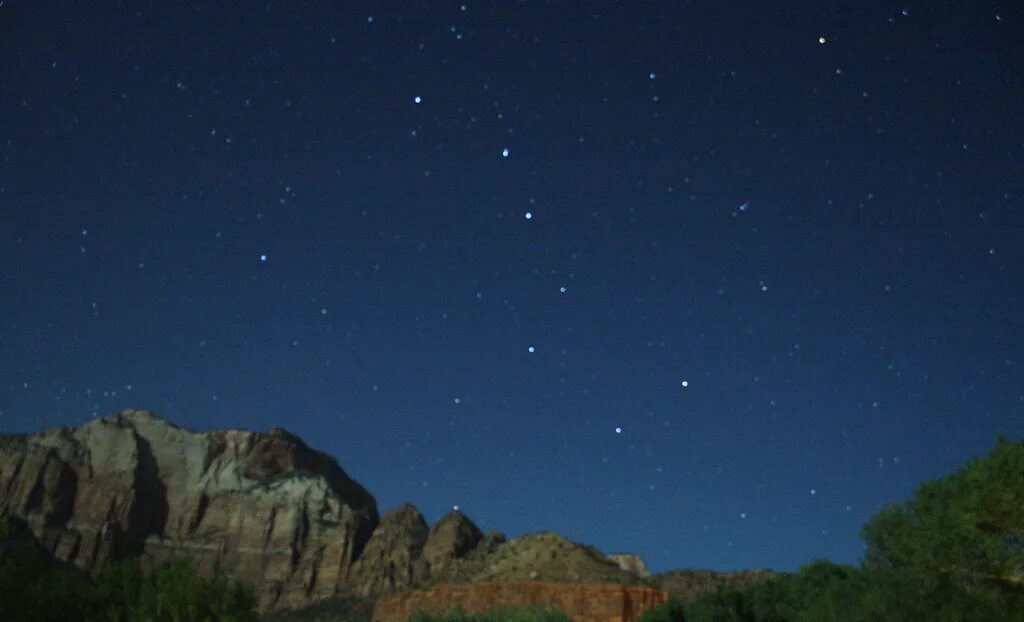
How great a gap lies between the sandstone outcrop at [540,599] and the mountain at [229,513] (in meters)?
26.3

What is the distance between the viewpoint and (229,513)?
536ft

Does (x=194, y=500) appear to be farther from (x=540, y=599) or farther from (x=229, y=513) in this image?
(x=540, y=599)

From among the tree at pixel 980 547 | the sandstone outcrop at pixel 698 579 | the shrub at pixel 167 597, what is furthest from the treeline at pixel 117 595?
the sandstone outcrop at pixel 698 579

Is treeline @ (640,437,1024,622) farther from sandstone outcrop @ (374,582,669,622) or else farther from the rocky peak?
the rocky peak

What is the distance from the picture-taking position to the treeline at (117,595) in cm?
2744

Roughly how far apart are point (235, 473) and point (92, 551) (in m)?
27.1

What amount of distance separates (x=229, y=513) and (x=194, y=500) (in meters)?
7.15

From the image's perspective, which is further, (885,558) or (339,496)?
(339,496)

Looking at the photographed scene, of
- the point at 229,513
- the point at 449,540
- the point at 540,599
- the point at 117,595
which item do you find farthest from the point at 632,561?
the point at 117,595

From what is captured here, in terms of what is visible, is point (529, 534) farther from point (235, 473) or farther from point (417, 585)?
point (235, 473)

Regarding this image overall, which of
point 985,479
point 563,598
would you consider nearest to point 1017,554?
point 985,479

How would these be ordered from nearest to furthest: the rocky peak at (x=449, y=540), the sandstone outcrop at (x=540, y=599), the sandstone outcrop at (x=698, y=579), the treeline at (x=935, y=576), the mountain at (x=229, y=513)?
the treeline at (x=935, y=576) < the sandstone outcrop at (x=540, y=599) < the sandstone outcrop at (x=698, y=579) < the rocky peak at (x=449, y=540) < the mountain at (x=229, y=513)

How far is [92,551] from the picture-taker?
150m

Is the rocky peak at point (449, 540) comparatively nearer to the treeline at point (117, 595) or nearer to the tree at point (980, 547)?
the tree at point (980, 547)
